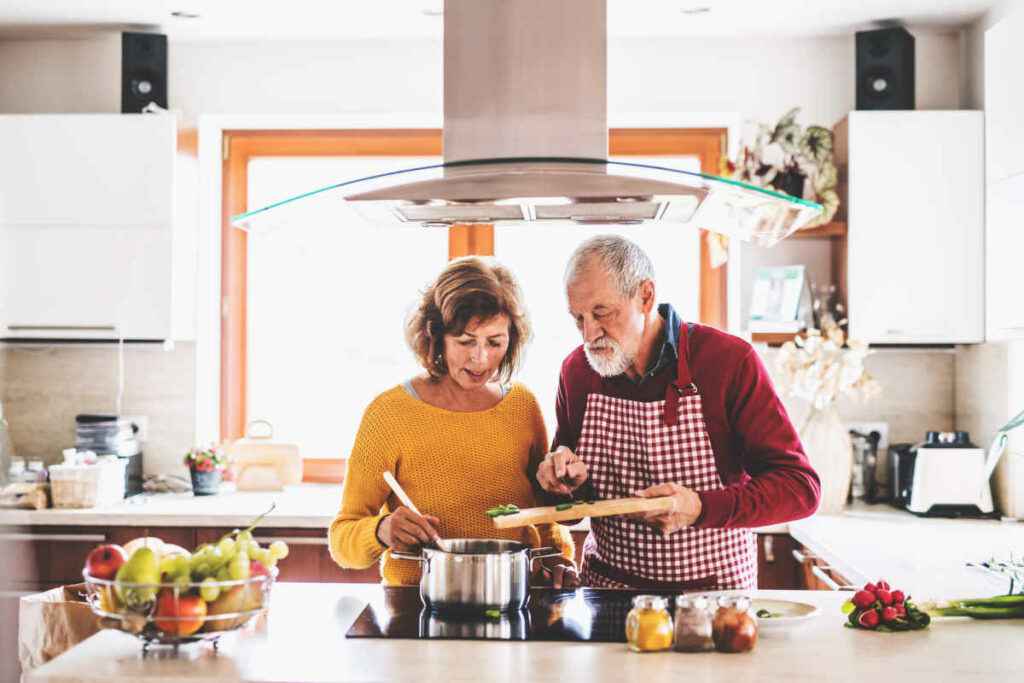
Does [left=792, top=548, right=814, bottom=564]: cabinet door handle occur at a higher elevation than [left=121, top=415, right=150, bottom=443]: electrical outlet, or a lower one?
lower

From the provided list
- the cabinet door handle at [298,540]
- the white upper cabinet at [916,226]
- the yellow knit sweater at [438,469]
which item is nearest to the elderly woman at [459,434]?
the yellow knit sweater at [438,469]

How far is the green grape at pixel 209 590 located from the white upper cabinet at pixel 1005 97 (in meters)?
2.50

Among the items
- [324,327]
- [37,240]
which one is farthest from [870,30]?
[37,240]

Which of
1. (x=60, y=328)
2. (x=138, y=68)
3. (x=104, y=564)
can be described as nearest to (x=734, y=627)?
(x=104, y=564)

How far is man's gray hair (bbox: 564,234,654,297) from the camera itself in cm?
249

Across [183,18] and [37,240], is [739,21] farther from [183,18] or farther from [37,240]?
[37,240]

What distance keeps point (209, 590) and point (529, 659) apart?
54 centimetres

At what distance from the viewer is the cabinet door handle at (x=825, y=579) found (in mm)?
3223

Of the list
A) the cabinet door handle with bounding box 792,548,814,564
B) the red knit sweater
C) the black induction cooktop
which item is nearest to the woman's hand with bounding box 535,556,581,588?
the black induction cooktop

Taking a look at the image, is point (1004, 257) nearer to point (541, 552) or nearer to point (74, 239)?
point (541, 552)

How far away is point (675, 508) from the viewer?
2.24 meters

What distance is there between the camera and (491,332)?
8.28ft

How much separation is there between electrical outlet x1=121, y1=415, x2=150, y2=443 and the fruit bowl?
8.77 feet

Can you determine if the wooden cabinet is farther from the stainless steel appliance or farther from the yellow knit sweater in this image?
the stainless steel appliance
